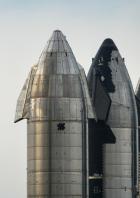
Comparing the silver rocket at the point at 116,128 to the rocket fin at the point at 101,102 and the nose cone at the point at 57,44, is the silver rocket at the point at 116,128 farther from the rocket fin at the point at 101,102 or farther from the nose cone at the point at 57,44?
the nose cone at the point at 57,44

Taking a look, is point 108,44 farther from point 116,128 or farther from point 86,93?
point 86,93

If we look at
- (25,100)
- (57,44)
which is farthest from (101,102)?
(25,100)

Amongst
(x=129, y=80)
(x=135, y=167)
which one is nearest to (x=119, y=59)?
(x=129, y=80)

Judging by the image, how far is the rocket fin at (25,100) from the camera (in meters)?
128

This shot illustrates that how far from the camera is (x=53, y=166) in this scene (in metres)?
126

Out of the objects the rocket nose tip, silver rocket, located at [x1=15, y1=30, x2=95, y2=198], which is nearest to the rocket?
silver rocket, located at [x1=15, y1=30, x2=95, y2=198]

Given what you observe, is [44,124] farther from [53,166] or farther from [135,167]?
[135,167]

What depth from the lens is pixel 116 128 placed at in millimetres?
135375

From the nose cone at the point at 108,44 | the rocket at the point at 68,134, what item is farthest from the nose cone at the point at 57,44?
the nose cone at the point at 108,44

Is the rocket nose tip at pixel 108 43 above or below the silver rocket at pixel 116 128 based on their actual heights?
above

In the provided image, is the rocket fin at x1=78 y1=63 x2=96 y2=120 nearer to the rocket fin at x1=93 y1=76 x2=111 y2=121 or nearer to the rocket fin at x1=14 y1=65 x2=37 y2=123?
the rocket fin at x1=14 y1=65 x2=37 y2=123

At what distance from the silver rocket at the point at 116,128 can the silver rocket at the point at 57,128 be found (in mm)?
6616

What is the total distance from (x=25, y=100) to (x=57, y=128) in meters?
4.71

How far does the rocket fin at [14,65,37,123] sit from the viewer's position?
12838 cm
